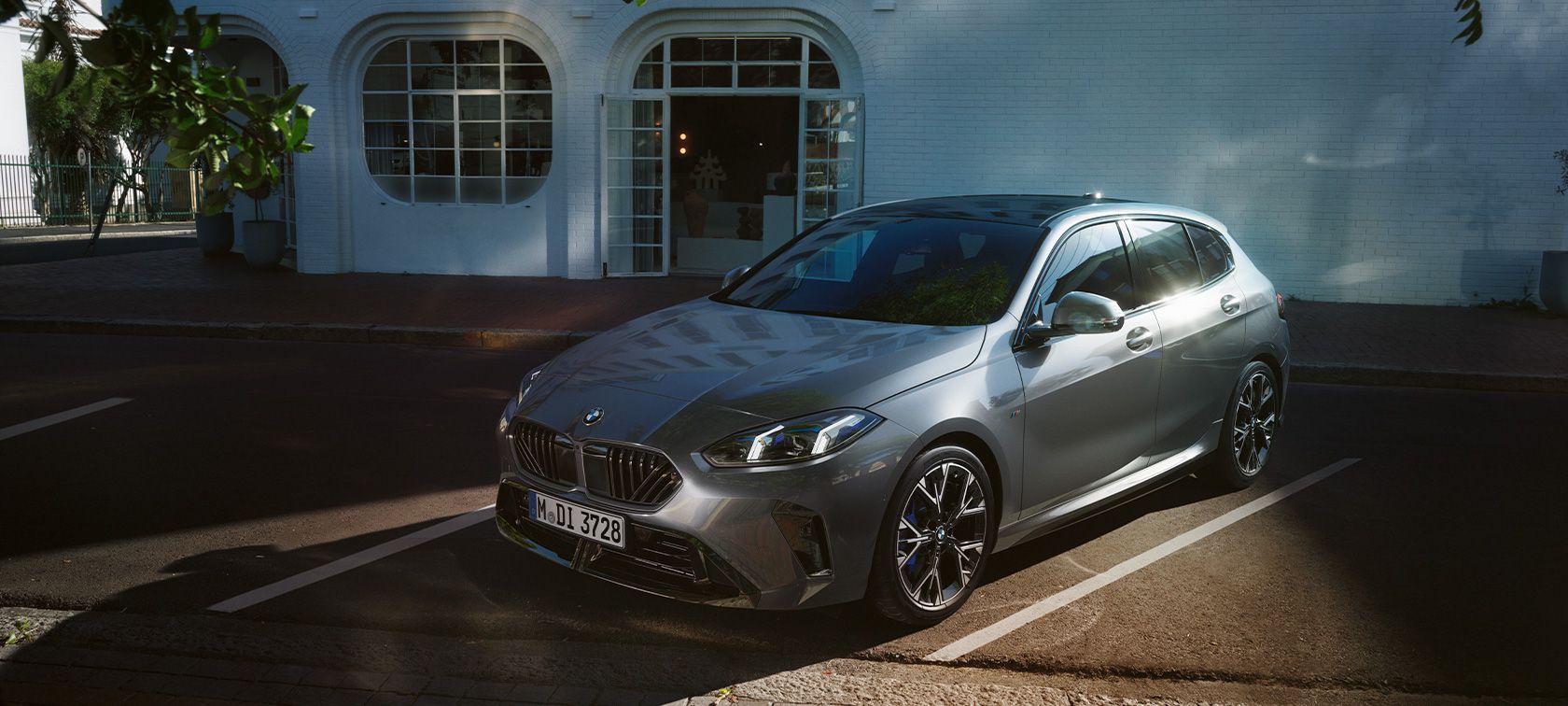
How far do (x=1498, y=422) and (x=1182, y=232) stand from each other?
12.7 feet

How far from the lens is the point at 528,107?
1672 centimetres

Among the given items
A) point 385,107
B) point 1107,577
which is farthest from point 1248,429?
point 385,107

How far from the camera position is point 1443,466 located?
7.08m

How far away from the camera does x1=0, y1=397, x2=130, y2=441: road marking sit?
24.5ft

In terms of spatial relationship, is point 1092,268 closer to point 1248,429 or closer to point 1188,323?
point 1188,323

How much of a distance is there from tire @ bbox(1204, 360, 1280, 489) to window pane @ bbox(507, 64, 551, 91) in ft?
39.9

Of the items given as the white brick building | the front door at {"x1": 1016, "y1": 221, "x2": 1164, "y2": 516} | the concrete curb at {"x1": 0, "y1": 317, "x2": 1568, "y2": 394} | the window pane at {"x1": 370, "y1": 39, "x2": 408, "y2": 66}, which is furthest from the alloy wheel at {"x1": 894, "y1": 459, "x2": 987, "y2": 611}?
the window pane at {"x1": 370, "y1": 39, "x2": 408, "y2": 66}

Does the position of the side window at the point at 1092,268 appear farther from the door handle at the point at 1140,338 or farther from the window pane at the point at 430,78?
the window pane at the point at 430,78

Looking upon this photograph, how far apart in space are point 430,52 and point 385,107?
1.01 meters

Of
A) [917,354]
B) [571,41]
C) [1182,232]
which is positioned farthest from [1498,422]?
[571,41]

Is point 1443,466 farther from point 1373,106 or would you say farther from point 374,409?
point 1373,106

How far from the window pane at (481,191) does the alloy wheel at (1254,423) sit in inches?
486

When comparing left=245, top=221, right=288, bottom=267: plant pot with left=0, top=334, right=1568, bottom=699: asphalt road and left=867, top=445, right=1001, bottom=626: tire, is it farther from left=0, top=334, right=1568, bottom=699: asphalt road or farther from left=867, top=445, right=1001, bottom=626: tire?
left=867, top=445, right=1001, bottom=626: tire

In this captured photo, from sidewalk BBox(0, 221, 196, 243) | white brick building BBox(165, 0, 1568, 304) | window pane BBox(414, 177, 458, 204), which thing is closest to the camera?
white brick building BBox(165, 0, 1568, 304)
